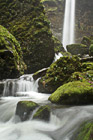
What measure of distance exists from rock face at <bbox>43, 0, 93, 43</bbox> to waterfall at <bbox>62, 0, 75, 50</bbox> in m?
0.97

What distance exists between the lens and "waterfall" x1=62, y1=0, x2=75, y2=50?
108 feet

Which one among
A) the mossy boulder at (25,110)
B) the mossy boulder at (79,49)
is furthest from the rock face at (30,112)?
the mossy boulder at (79,49)

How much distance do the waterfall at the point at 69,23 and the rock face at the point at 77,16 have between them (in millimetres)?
970

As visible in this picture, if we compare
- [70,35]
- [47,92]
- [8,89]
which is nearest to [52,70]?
[47,92]

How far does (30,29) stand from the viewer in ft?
38.8

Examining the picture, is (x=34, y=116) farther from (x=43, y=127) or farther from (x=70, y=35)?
(x=70, y=35)

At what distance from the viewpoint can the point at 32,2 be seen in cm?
1298

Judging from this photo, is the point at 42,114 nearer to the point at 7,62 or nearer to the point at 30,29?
the point at 7,62

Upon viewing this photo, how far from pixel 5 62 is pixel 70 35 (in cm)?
2853

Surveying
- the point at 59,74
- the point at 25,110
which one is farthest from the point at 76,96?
the point at 59,74

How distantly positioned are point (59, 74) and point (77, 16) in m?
34.0

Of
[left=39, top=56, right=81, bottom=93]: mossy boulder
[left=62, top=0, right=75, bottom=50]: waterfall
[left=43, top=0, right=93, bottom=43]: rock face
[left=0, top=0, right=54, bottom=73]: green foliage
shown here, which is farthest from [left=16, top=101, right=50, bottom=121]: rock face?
[left=43, top=0, right=93, bottom=43]: rock face

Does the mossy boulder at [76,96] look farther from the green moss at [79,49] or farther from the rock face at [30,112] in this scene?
the green moss at [79,49]

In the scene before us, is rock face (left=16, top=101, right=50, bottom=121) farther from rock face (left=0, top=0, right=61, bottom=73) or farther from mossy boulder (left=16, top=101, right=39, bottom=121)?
rock face (left=0, top=0, right=61, bottom=73)
